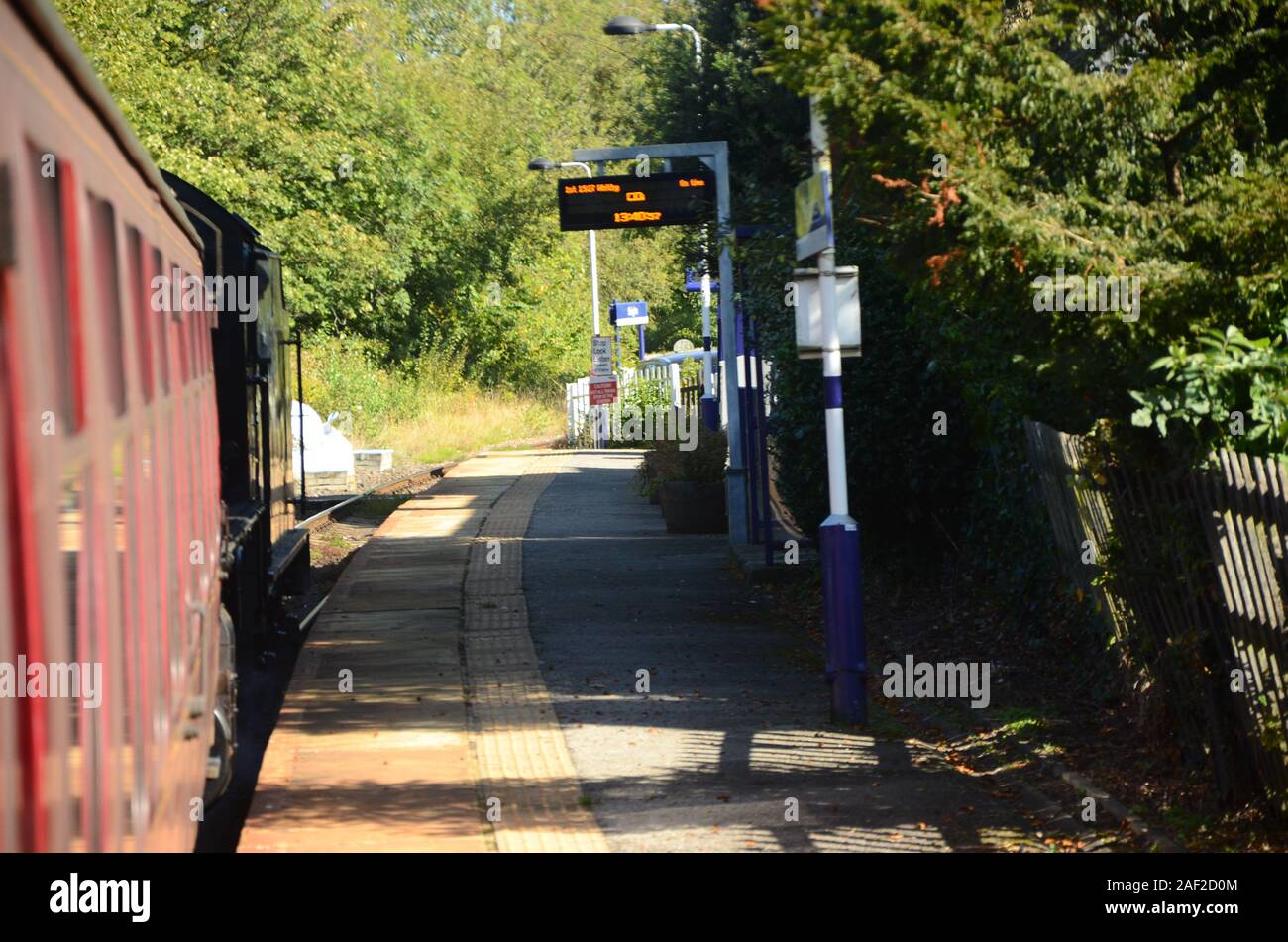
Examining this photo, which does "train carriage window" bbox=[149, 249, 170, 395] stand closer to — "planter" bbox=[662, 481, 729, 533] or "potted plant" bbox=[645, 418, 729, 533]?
"potted plant" bbox=[645, 418, 729, 533]

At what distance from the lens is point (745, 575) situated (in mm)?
13570

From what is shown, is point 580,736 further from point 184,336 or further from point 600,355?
point 600,355

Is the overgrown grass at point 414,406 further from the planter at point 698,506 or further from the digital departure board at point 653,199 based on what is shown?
the digital departure board at point 653,199

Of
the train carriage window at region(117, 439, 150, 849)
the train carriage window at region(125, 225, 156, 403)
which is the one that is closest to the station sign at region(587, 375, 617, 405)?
the train carriage window at region(125, 225, 156, 403)

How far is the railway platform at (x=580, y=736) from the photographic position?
249 inches

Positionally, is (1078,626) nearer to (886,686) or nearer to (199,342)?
(886,686)

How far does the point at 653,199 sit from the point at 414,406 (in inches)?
981

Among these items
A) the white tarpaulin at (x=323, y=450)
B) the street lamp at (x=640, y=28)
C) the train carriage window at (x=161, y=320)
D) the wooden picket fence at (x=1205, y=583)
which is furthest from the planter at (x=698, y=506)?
the train carriage window at (x=161, y=320)

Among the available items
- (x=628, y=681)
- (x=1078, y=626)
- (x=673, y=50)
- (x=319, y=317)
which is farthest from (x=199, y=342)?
(x=319, y=317)

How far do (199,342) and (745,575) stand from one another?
24.7ft


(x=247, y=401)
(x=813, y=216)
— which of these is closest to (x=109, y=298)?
(x=813, y=216)

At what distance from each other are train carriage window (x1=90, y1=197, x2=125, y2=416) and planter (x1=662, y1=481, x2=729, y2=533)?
13.9m

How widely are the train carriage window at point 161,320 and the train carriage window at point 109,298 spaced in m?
0.74

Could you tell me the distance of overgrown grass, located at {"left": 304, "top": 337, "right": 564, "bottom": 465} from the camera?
35844 mm
